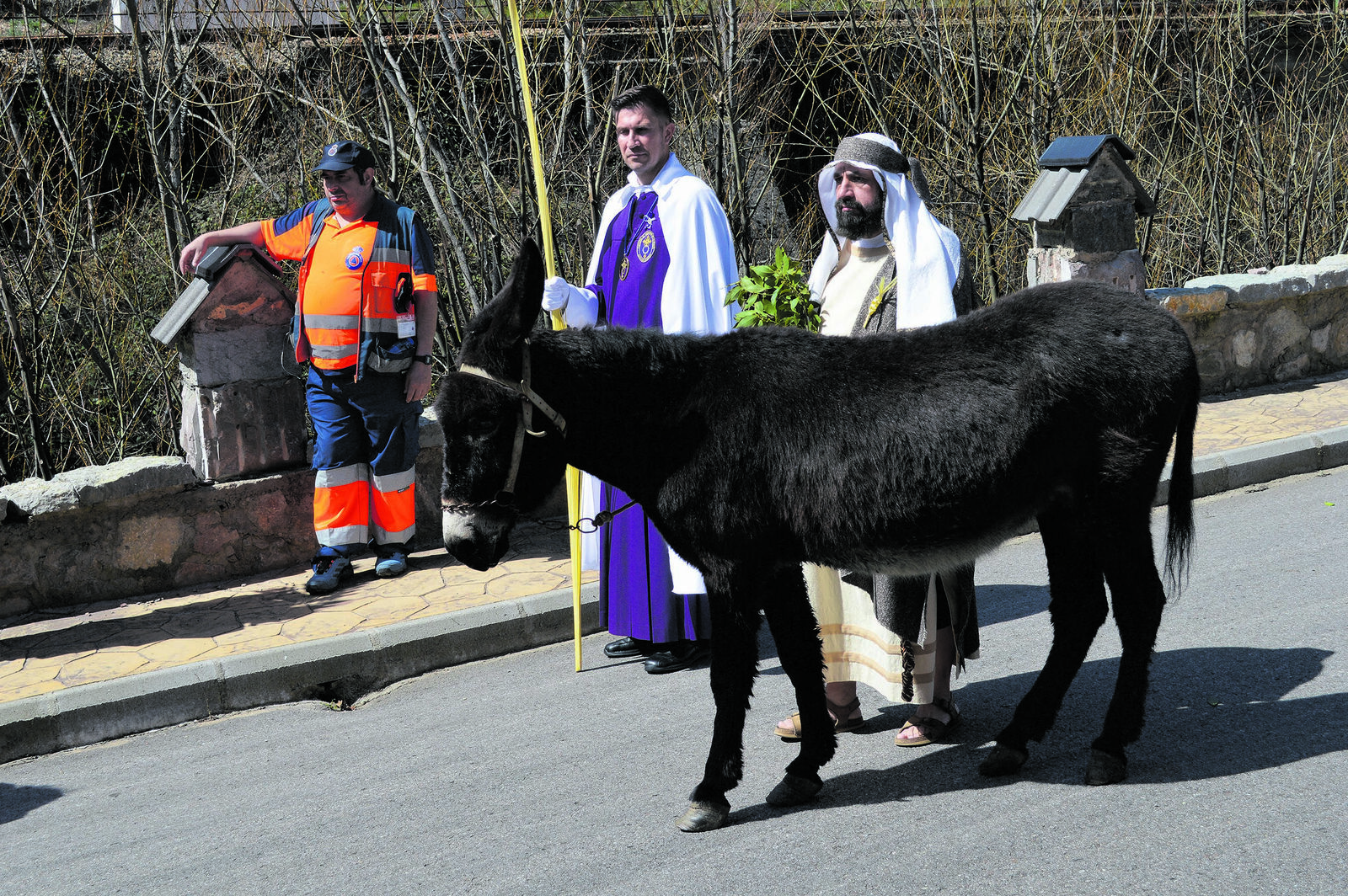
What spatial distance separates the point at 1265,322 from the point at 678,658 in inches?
253

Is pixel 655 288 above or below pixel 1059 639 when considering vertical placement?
above

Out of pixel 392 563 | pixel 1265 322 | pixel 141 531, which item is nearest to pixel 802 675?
pixel 392 563

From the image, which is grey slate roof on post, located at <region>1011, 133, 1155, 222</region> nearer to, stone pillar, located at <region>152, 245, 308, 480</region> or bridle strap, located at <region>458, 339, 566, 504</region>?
stone pillar, located at <region>152, 245, 308, 480</region>

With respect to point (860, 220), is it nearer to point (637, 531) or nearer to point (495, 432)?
point (495, 432)

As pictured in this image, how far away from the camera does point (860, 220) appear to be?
13.8ft

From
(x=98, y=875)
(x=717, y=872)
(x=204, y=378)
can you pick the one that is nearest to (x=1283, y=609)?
(x=717, y=872)

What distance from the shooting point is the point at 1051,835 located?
3541 millimetres

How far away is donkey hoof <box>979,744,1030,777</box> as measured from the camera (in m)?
3.99

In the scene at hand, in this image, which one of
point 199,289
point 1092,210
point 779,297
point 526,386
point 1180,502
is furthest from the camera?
point 1092,210

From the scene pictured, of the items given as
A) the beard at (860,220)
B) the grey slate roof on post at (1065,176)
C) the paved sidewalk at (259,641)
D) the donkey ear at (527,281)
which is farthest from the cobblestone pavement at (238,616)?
the grey slate roof on post at (1065,176)

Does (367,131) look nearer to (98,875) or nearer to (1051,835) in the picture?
(98,875)

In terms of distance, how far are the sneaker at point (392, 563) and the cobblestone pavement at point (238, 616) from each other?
0.05 meters

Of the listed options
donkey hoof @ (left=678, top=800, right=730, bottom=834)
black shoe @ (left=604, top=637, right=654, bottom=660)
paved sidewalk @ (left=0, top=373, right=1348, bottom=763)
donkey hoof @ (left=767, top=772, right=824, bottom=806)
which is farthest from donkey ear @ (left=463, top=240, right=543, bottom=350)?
paved sidewalk @ (left=0, top=373, right=1348, bottom=763)

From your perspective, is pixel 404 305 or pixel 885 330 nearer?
pixel 885 330
